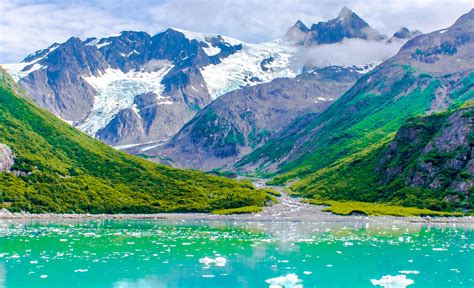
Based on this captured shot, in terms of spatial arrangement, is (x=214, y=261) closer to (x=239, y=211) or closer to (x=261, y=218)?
(x=261, y=218)

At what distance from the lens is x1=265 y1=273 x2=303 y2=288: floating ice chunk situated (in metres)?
53.1

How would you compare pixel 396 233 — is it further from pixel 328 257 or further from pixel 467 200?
pixel 467 200

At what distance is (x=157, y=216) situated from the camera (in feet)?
467

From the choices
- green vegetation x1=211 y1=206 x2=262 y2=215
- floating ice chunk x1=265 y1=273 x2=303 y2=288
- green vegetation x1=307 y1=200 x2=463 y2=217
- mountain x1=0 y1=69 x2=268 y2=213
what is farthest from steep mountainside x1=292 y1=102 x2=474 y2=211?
floating ice chunk x1=265 y1=273 x2=303 y2=288

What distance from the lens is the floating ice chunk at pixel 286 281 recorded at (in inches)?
2092

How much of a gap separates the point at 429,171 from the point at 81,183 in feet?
326

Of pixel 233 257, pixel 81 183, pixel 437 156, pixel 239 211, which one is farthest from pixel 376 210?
pixel 233 257

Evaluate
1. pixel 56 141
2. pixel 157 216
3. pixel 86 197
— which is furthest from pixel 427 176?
pixel 56 141

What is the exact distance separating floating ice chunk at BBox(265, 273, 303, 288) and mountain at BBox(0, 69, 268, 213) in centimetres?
9371

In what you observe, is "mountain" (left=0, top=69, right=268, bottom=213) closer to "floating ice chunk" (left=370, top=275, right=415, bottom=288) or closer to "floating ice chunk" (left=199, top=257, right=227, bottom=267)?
"floating ice chunk" (left=199, top=257, right=227, bottom=267)

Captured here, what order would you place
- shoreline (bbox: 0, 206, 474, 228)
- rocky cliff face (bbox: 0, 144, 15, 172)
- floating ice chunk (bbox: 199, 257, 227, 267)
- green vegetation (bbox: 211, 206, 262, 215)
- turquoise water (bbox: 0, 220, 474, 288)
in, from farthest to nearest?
green vegetation (bbox: 211, 206, 262, 215) < rocky cliff face (bbox: 0, 144, 15, 172) < shoreline (bbox: 0, 206, 474, 228) < floating ice chunk (bbox: 199, 257, 227, 267) < turquoise water (bbox: 0, 220, 474, 288)

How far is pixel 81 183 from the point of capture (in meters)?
160

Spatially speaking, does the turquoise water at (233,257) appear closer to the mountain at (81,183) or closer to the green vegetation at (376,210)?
the green vegetation at (376,210)

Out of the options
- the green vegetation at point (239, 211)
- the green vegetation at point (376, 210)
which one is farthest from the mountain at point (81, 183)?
the green vegetation at point (376, 210)
